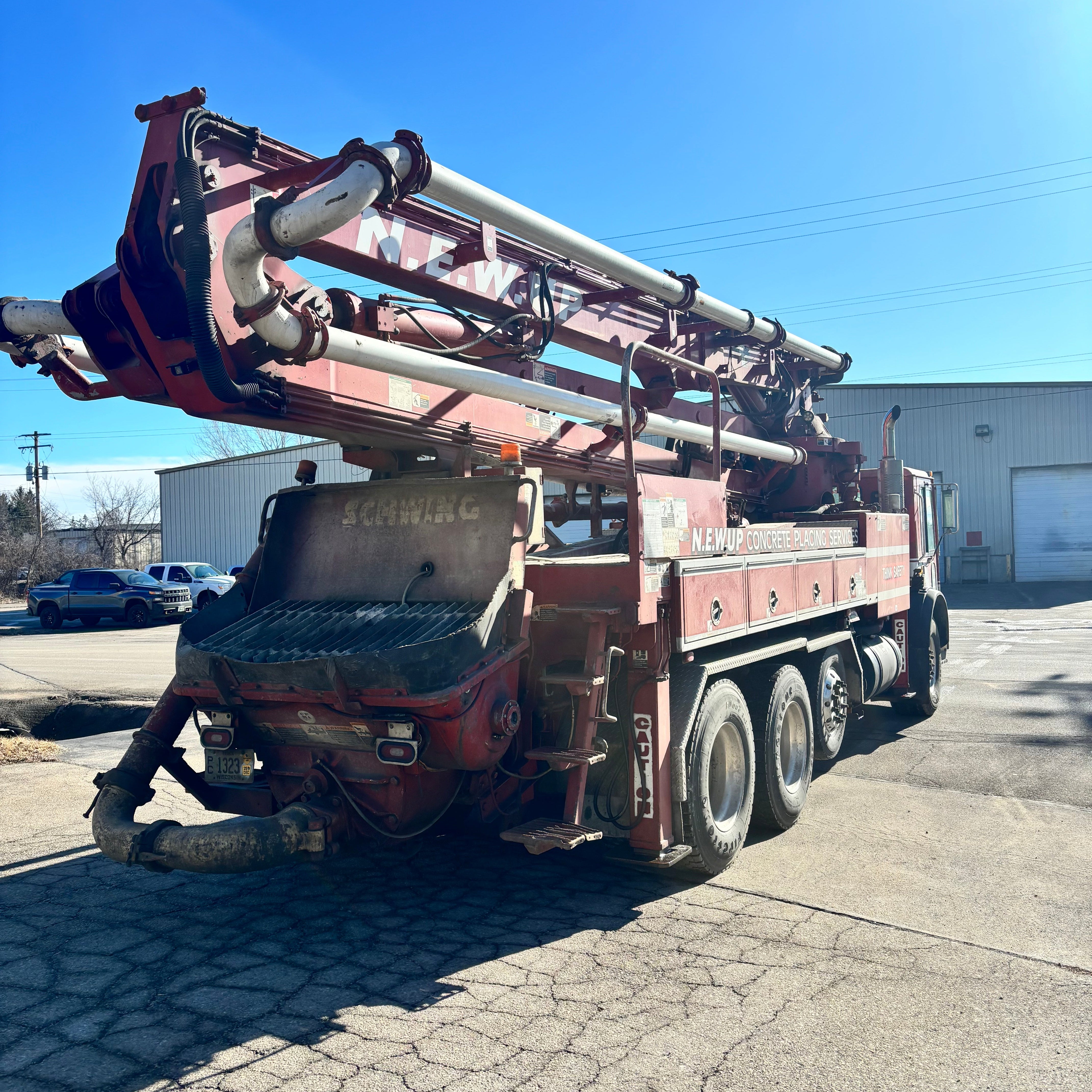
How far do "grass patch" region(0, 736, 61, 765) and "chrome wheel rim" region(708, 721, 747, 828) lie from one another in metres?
6.50

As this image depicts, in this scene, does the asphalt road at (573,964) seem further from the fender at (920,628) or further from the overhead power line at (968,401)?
the overhead power line at (968,401)

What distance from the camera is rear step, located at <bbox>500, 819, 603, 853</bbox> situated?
4.41 metres

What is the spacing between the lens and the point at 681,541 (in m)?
5.53

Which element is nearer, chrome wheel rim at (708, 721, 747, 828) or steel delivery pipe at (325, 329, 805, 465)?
steel delivery pipe at (325, 329, 805, 465)

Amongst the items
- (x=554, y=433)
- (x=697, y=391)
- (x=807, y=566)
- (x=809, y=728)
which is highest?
(x=697, y=391)

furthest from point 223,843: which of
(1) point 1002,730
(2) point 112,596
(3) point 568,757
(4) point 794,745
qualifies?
(2) point 112,596

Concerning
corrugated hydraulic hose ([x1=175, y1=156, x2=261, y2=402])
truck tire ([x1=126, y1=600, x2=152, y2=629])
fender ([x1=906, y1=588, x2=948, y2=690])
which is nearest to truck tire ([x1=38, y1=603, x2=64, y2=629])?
truck tire ([x1=126, y1=600, x2=152, y2=629])

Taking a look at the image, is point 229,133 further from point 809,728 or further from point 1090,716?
point 1090,716

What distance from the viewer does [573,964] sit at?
14.5 ft

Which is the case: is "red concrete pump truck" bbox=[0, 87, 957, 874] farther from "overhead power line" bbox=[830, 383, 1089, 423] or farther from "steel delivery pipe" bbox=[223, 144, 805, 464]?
"overhead power line" bbox=[830, 383, 1089, 423]

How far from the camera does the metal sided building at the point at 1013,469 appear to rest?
100 feet

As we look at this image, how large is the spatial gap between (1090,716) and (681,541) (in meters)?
6.86

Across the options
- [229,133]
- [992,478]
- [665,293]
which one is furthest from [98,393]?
[992,478]

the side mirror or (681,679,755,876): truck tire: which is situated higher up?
the side mirror
